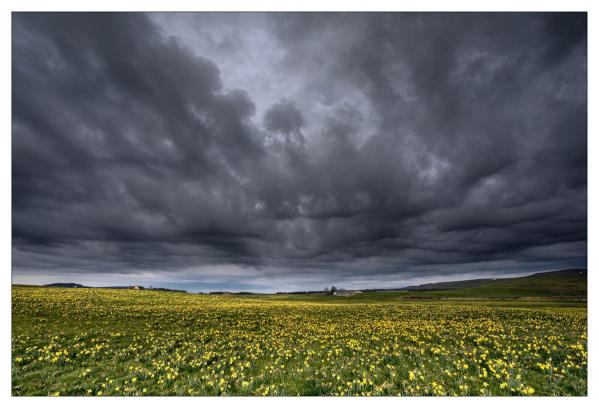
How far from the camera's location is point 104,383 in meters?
8.47

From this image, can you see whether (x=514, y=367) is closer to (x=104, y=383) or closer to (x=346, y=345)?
(x=346, y=345)

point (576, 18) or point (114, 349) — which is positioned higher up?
point (576, 18)

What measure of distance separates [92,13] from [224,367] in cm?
1688

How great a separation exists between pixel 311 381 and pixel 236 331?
1083 cm

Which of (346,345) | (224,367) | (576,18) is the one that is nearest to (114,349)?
(224,367)

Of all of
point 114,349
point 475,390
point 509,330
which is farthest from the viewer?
point 509,330

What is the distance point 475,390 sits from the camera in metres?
7.92

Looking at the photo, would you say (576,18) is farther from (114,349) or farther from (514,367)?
(114,349)

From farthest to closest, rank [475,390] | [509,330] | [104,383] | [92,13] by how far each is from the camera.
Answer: [509,330]
[92,13]
[104,383]
[475,390]
